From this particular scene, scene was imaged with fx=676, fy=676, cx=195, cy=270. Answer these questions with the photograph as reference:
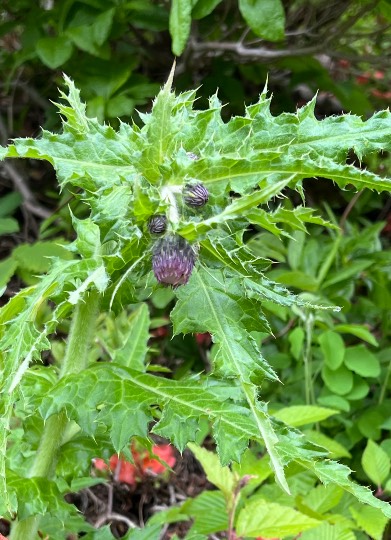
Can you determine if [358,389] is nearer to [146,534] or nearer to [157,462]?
[157,462]

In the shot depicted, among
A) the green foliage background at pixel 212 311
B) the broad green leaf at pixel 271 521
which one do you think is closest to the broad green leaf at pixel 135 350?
the green foliage background at pixel 212 311

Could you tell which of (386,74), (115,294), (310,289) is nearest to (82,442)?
(115,294)

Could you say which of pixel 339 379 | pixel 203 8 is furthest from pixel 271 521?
pixel 203 8

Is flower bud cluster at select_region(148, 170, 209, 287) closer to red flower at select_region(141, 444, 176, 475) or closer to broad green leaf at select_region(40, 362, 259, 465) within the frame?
broad green leaf at select_region(40, 362, 259, 465)

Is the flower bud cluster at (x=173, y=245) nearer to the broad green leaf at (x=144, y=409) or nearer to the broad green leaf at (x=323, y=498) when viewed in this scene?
the broad green leaf at (x=144, y=409)

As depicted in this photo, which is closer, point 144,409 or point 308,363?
point 144,409

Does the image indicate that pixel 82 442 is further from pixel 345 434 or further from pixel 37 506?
pixel 345 434
